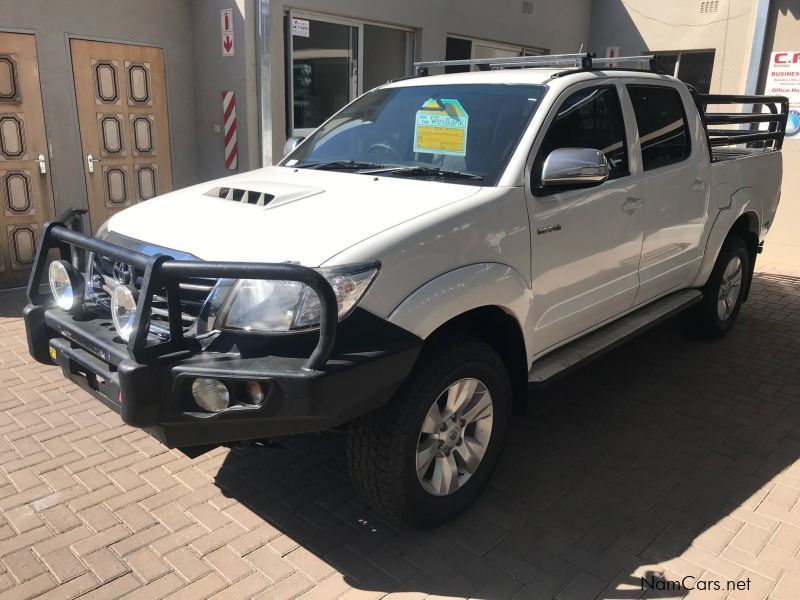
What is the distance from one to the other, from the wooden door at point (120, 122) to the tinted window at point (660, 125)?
5.63m

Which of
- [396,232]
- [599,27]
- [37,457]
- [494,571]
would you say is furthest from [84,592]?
[599,27]

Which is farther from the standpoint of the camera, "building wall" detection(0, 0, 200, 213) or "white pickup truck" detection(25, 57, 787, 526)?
"building wall" detection(0, 0, 200, 213)

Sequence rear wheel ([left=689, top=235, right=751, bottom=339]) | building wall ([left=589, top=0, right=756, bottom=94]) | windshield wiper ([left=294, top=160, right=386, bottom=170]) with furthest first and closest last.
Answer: building wall ([left=589, top=0, right=756, bottom=94]) < rear wheel ([left=689, top=235, right=751, bottom=339]) < windshield wiper ([left=294, top=160, right=386, bottom=170])

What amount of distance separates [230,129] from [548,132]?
5.15 m

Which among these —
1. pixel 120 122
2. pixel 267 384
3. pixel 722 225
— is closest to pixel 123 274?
pixel 267 384

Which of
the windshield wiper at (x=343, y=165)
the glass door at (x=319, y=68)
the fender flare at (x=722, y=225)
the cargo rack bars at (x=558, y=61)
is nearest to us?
the windshield wiper at (x=343, y=165)

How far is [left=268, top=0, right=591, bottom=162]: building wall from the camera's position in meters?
7.67

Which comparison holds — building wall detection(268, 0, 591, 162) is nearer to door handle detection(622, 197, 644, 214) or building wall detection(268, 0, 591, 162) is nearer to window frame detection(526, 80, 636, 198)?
window frame detection(526, 80, 636, 198)

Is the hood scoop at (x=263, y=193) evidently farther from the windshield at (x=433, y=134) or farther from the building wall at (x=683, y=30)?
the building wall at (x=683, y=30)

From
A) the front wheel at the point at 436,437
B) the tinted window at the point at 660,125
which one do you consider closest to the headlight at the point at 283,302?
the front wheel at the point at 436,437

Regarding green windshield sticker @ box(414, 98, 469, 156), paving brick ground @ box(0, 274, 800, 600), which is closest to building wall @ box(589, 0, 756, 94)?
paving brick ground @ box(0, 274, 800, 600)

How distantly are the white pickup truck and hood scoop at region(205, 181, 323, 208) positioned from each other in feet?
0.04

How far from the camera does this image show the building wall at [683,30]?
32.7 ft

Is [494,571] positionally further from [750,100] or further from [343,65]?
[343,65]
